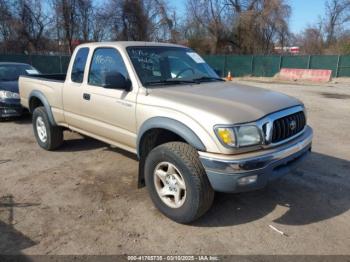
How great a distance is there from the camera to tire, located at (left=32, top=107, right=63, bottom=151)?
5.70m

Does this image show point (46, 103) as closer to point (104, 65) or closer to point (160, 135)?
point (104, 65)

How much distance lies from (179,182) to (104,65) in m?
2.09

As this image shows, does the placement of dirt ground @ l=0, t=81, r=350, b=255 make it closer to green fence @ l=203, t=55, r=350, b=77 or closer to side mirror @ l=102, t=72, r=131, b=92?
side mirror @ l=102, t=72, r=131, b=92

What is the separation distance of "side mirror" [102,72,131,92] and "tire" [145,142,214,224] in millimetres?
923

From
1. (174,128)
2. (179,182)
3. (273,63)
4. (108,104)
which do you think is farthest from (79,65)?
(273,63)

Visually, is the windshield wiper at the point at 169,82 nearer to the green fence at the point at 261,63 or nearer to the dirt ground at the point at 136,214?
the dirt ground at the point at 136,214

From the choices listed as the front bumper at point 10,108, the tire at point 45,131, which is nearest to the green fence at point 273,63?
the front bumper at point 10,108

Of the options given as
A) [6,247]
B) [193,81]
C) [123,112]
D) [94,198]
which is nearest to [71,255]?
[6,247]

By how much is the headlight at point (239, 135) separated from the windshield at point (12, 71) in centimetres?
804

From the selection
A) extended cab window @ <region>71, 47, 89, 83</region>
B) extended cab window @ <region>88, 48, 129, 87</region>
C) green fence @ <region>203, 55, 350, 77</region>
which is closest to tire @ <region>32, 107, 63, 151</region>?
extended cab window @ <region>71, 47, 89, 83</region>

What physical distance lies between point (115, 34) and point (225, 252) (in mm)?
36275

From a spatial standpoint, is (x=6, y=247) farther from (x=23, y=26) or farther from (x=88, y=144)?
(x=23, y=26)

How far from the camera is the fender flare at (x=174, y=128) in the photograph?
3.15 m

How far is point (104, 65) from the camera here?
4512 millimetres
